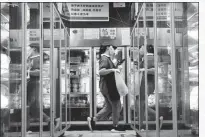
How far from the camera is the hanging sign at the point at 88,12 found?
6.00 metres

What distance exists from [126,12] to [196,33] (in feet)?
14.1

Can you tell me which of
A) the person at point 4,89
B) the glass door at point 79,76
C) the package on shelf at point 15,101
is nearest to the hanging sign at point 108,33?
the glass door at point 79,76

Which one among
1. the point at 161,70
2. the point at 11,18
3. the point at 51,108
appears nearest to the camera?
the point at 11,18

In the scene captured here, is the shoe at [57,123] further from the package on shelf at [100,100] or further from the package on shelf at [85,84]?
the package on shelf at [100,100]

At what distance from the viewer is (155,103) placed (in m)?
3.17

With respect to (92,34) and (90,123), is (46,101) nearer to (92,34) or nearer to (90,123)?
(90,123)

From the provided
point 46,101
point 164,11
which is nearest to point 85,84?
point 46,101

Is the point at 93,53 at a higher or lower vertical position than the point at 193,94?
higher

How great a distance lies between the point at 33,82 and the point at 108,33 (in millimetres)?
3611

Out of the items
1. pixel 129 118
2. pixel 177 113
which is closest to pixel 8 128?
pixel 177 113

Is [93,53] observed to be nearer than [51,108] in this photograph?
No

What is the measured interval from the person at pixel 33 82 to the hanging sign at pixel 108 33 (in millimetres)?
3271
